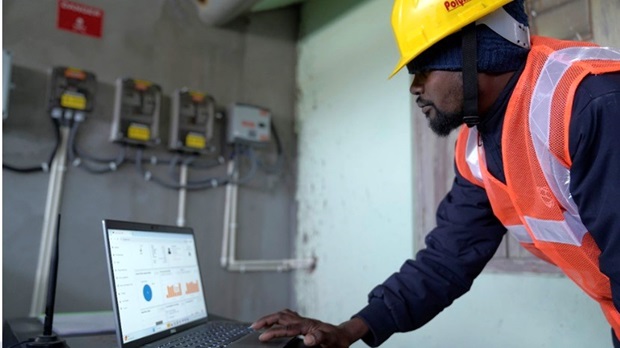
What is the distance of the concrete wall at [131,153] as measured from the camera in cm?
194

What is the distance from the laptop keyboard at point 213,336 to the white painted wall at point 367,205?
3.01 feet

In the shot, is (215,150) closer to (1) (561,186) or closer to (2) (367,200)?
(2) (367,200)

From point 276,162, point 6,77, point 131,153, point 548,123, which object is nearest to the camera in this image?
point 548,123

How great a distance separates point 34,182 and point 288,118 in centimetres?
128

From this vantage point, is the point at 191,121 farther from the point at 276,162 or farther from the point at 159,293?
the point at 159,293

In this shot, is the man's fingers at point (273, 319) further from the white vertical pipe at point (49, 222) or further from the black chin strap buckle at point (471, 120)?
the white vertical pipe at point (49, 222)

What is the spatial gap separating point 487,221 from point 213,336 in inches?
26.5

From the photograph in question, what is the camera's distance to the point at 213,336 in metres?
1.00

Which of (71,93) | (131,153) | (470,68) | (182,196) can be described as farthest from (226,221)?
(470,68)

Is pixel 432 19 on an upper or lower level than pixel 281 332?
upper

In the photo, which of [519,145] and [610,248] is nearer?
[610,248]

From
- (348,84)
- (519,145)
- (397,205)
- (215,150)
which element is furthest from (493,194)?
(215,150)

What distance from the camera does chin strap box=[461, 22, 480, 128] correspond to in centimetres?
91

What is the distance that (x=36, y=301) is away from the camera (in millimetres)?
1886
